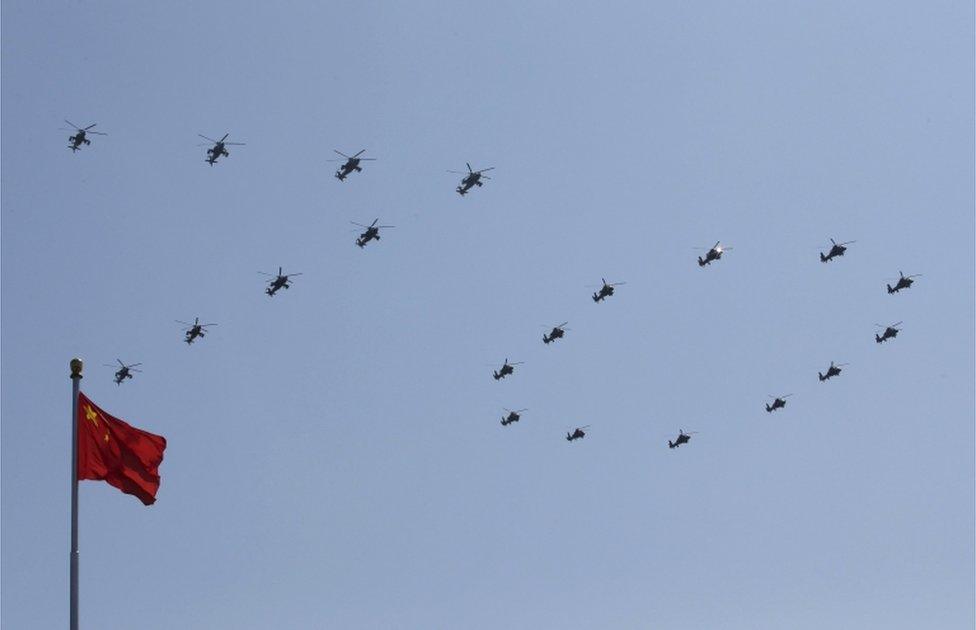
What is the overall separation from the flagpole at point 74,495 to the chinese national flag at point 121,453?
74 centimetres

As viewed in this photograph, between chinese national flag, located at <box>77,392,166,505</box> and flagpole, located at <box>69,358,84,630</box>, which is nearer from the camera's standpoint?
flagpole, located at <box>69,358,84,630</box>

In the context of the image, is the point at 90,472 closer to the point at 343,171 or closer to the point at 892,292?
the point at 343,171

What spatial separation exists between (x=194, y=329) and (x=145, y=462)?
226 feet

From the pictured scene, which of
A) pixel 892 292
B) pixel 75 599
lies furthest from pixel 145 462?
pixel 892 292

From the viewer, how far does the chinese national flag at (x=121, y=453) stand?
48531 millimetres

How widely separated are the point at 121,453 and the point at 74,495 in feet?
12.8

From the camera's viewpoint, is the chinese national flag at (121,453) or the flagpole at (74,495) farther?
the chinese national flag at (121,453)

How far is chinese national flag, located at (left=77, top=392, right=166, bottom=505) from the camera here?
159 feet

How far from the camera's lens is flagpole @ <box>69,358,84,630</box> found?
44.1 m

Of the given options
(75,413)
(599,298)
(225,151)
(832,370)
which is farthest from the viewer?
(832,370)

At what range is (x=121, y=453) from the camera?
4962 centimetres

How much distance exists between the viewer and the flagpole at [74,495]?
44.1 metres

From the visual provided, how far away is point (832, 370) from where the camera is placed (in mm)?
141750

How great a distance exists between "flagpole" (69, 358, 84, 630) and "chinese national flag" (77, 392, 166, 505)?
2.43ft
